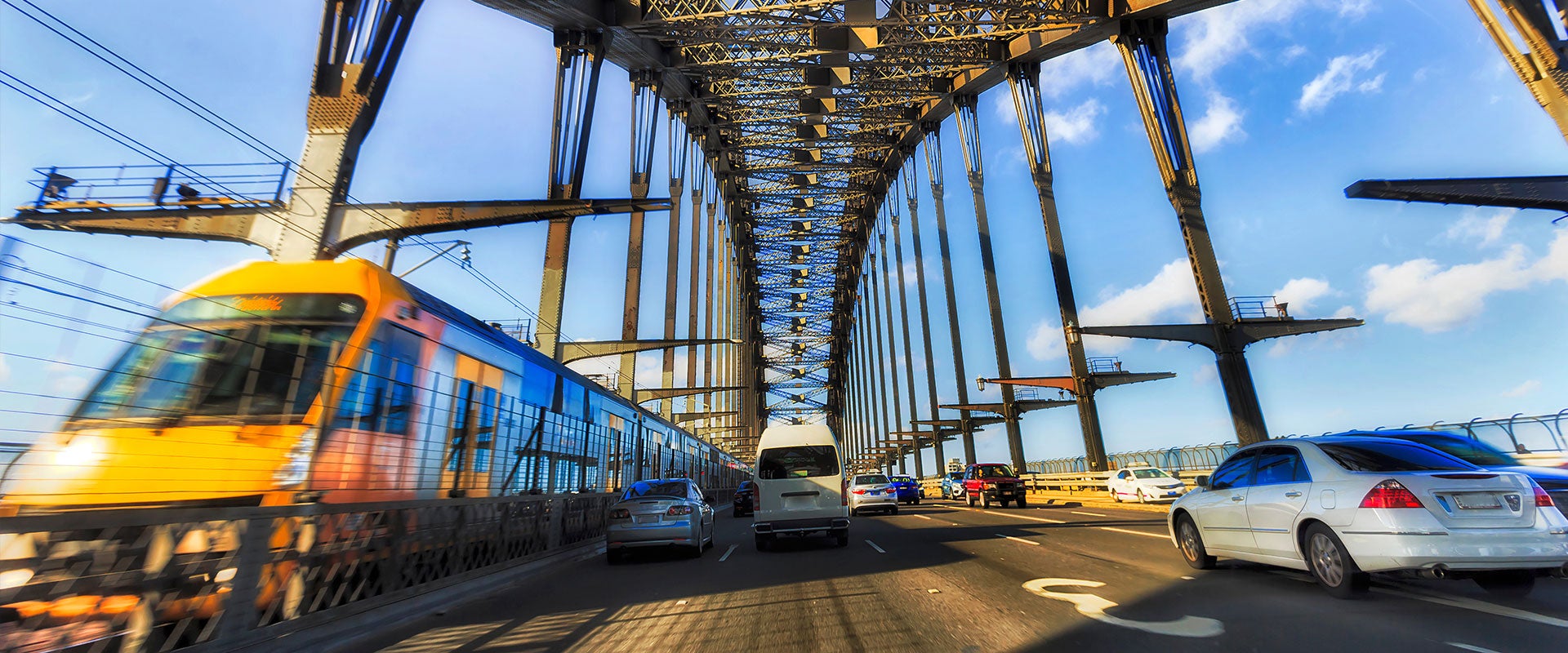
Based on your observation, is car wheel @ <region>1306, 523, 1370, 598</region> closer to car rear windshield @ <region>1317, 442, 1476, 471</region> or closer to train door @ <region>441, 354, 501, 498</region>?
car rear windshield @ <region>1317, 442, 1476, 471</region>

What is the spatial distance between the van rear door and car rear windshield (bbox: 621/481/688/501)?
1654mm

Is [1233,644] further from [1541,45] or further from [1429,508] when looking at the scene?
[1541,45]

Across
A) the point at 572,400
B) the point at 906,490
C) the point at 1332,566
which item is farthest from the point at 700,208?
the point at 1332,566

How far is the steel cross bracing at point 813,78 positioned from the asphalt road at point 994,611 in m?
25.0

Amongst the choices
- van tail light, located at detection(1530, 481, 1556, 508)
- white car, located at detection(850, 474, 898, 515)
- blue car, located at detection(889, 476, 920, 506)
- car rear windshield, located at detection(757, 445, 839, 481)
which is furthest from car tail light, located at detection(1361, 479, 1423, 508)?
blue car, located at detection(889, 476, 920, 506)

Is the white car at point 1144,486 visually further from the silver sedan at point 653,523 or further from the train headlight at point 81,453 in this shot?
the train headlight at point 81,453

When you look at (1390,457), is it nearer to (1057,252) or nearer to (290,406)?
(290,406)

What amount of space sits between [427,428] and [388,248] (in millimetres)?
8272

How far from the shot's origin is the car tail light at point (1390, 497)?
530cm

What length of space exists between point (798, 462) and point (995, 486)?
16814 millimetres

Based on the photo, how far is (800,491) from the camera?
13.5 metres

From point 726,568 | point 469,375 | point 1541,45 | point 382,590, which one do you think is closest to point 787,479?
point 726,568

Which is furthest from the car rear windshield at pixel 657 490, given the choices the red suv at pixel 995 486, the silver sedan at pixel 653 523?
the red suv at pixel 995 486

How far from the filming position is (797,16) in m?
29.7
